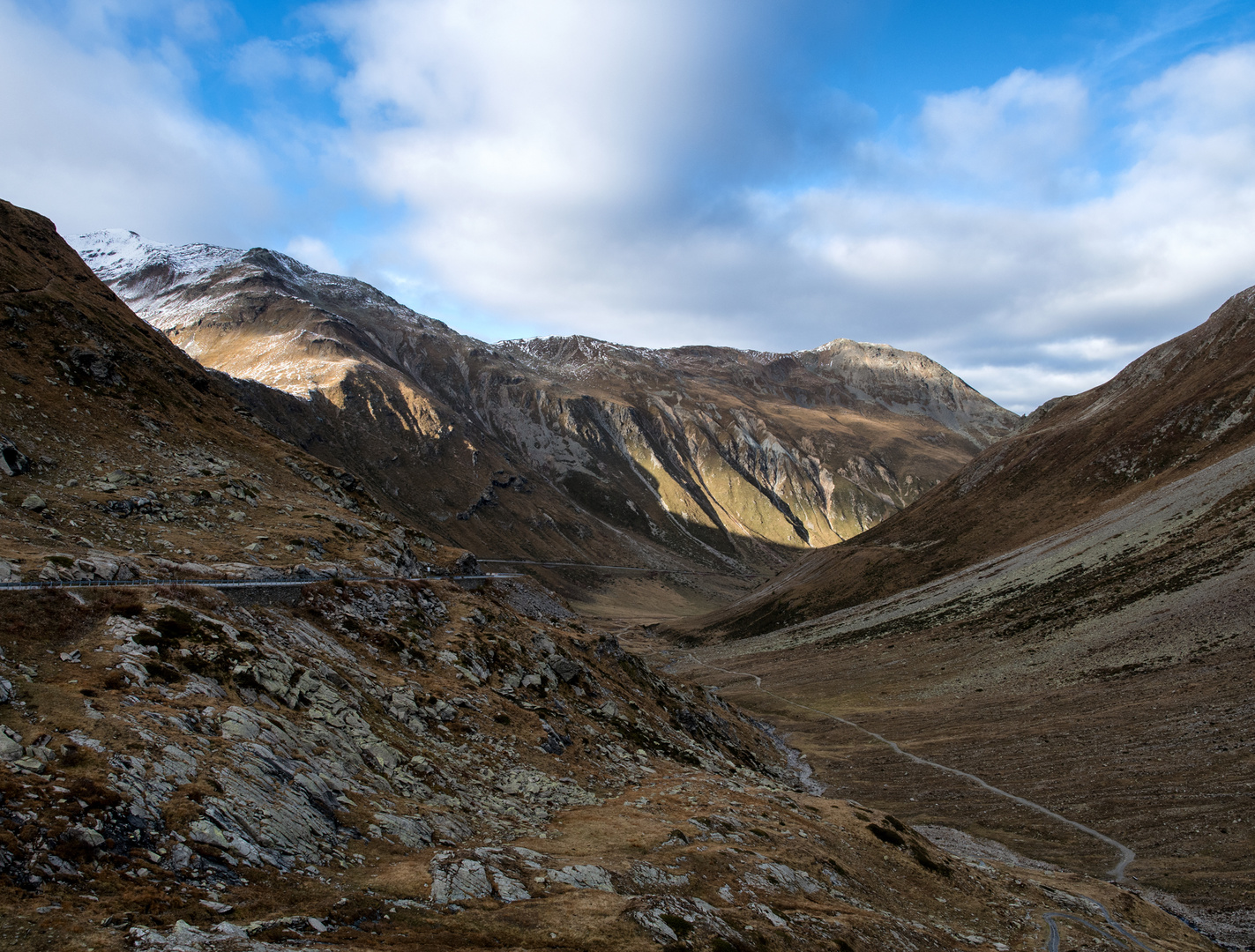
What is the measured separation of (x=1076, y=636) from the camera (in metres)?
86.9

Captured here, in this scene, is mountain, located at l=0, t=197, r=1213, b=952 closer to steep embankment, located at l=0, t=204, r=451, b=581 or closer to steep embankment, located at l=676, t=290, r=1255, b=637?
steep embankment, located at l=0, t=204, r=451, b=581

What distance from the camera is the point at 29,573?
96.4 ft

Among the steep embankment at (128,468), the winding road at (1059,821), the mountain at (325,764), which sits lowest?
the winding road at (1059,821)

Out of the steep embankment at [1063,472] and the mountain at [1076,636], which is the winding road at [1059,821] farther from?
the steep embankment at [1063,472]

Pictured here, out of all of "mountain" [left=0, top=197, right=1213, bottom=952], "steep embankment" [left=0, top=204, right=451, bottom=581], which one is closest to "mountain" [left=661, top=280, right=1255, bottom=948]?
"mountain" [left=0, top=197, right=1213, bottom=952]

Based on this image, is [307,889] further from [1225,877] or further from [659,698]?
[1225,877]

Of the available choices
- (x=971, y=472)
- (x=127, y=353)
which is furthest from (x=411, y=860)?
(x=971, y=472)

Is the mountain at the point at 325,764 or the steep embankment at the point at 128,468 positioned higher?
the steep embankment at the point at 128,468

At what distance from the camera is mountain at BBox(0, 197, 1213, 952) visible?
1705 cm

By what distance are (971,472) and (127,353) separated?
610ft

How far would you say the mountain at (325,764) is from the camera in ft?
55.9

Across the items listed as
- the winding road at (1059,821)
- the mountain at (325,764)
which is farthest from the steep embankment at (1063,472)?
the mountain at (325,764)

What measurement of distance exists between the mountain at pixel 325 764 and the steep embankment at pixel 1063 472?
105 m

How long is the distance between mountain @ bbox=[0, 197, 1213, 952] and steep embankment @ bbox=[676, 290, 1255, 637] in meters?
105
